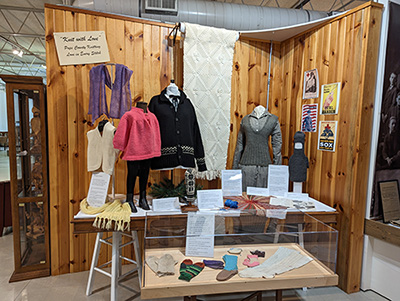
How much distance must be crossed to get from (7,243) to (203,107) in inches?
108

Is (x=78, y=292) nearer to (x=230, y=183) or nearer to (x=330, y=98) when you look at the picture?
(x=230, y=183)

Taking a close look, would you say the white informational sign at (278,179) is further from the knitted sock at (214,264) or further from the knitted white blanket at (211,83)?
the knitted sock at (214,264)

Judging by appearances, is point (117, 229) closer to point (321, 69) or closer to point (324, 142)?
point (324, 142)

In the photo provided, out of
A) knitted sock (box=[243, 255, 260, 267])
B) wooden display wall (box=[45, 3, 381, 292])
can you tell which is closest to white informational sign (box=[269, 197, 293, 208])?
wooden display wall (box=[45, 3, 381, 292])

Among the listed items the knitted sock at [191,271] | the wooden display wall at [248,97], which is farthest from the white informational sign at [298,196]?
the knitted sock at [191,271]

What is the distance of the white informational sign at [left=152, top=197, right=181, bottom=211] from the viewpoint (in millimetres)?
2012

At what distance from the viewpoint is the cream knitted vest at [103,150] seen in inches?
78.0

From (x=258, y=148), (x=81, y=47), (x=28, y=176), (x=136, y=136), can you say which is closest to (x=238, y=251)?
(x=136, y=136)

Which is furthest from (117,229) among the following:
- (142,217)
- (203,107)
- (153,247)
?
(203,107)

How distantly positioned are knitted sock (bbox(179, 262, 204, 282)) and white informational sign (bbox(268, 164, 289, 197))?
118 centimetres

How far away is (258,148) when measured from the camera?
2.52 meters

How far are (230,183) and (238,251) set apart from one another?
85cm

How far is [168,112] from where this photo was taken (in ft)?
7.14

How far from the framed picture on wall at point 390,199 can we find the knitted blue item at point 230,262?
4.70 ft
